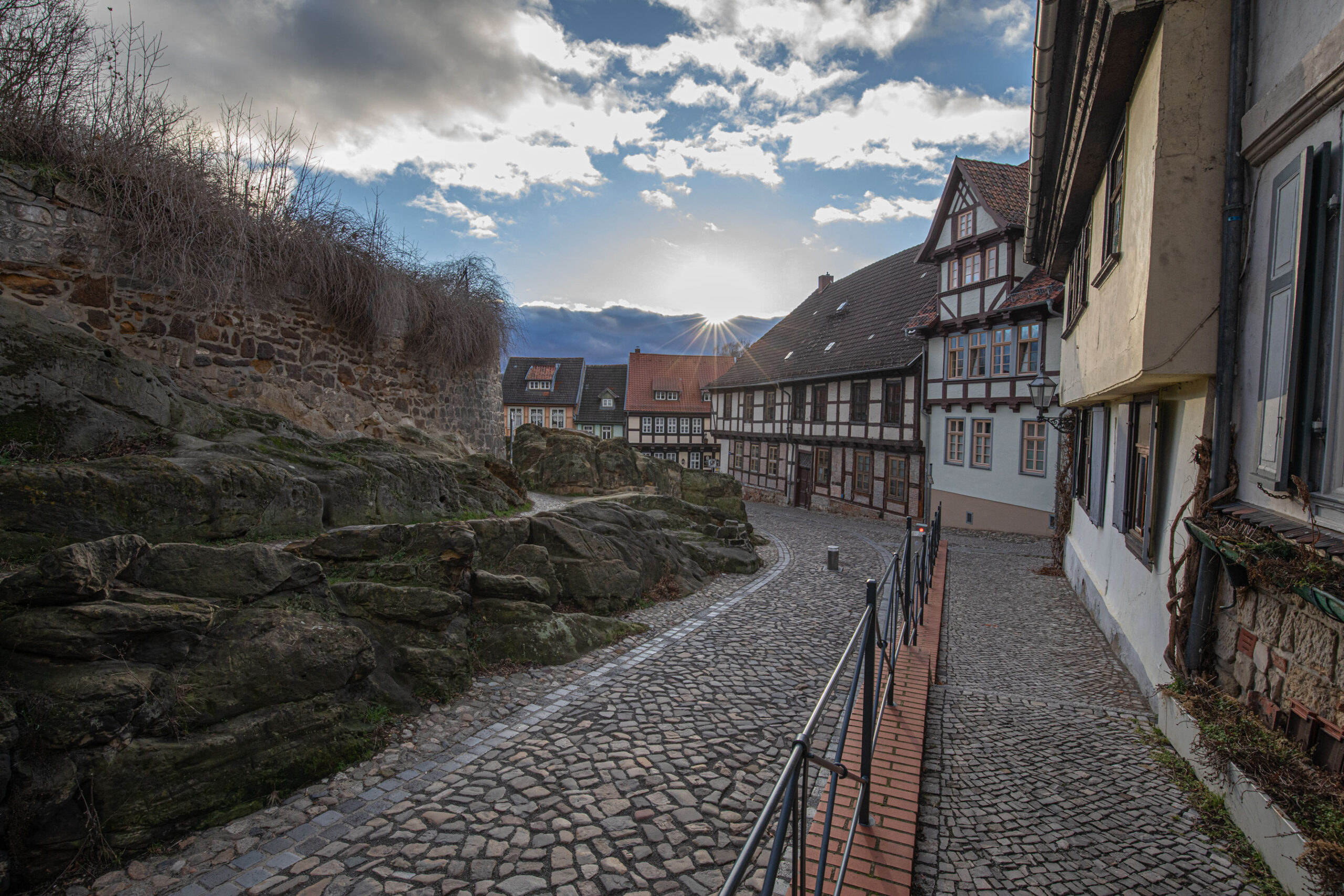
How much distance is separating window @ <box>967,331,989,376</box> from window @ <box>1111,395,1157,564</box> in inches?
443

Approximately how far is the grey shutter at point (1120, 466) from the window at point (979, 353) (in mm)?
10897

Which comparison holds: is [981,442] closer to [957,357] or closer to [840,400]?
[957,357]

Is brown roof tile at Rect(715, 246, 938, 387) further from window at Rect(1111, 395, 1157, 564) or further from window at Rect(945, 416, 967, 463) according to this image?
window at Rect(1111, 395, 1157, 564)

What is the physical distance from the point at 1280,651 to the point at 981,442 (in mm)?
15808

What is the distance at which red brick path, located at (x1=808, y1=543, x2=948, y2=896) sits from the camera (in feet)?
9.66

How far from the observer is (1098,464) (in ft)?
28.7

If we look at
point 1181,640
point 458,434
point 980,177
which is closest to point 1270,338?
point 1181,640

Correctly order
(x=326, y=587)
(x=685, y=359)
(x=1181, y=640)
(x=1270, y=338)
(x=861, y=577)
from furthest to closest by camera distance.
A: (x=685, y=359) → (x=861, y=577) → (x=326, y=587) → (x=1181, y=640) → (x=1270, y=338)

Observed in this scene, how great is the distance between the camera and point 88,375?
5191 millimetres

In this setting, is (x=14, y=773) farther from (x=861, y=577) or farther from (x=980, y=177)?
(x=980, y=177)

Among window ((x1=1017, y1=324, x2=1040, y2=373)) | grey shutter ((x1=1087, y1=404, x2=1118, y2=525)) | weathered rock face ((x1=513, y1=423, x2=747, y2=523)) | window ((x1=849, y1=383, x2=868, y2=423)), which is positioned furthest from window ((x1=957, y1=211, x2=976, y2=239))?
grey shutter ((x1=1087, y1=404, x2=1118, y2=525))

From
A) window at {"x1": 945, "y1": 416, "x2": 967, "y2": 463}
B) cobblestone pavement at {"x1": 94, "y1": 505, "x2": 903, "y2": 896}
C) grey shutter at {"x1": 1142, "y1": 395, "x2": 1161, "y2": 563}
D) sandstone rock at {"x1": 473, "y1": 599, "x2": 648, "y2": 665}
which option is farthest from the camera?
window at {"x1": 945, "y1": 416, "x2": 967, "y2": 463}

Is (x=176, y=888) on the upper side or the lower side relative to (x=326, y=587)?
lower

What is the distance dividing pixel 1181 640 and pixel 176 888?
5.93m
